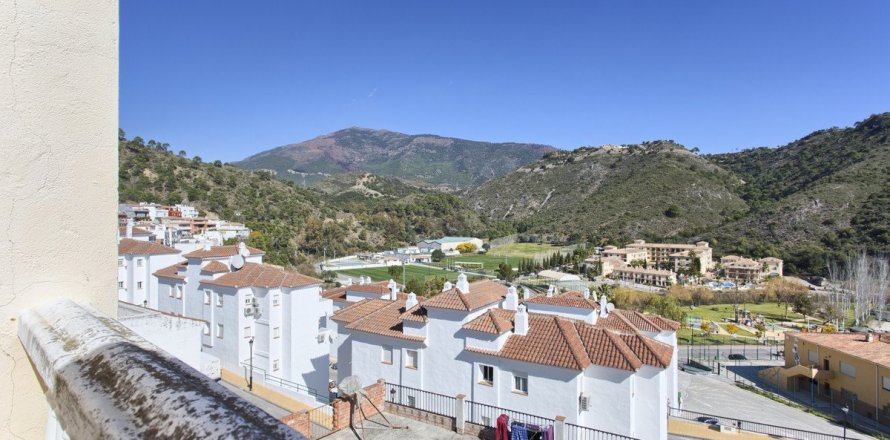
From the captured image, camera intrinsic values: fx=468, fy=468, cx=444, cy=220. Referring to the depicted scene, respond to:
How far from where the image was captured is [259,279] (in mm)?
20078

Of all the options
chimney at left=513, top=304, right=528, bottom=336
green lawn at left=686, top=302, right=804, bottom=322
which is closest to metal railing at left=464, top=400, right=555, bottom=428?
chimney at left=513, top=304, right=528, bottom=336

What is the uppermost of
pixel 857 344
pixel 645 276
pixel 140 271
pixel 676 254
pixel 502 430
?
pixel 140 271

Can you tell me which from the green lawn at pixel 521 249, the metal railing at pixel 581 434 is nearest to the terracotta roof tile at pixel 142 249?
the metal railing at pixel 581 434

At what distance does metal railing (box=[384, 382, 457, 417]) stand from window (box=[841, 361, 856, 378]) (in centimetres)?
2682

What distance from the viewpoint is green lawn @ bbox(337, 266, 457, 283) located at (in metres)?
66.1

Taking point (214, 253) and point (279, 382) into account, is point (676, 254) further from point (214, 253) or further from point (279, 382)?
point (214, 253)

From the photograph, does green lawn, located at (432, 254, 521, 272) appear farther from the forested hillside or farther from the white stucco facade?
the white stucco facade

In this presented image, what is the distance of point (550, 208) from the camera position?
142500 mm

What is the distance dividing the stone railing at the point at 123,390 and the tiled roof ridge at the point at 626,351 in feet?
44.3

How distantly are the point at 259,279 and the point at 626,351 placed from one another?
48.5 feet

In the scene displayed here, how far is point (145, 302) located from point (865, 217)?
9487 centimetres

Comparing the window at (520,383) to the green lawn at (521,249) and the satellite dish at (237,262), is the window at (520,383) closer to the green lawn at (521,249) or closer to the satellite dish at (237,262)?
the satellite dish at (237,262)

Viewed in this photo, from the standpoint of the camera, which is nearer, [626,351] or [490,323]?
[626,351]

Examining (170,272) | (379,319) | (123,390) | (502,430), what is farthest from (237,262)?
(123,390)
